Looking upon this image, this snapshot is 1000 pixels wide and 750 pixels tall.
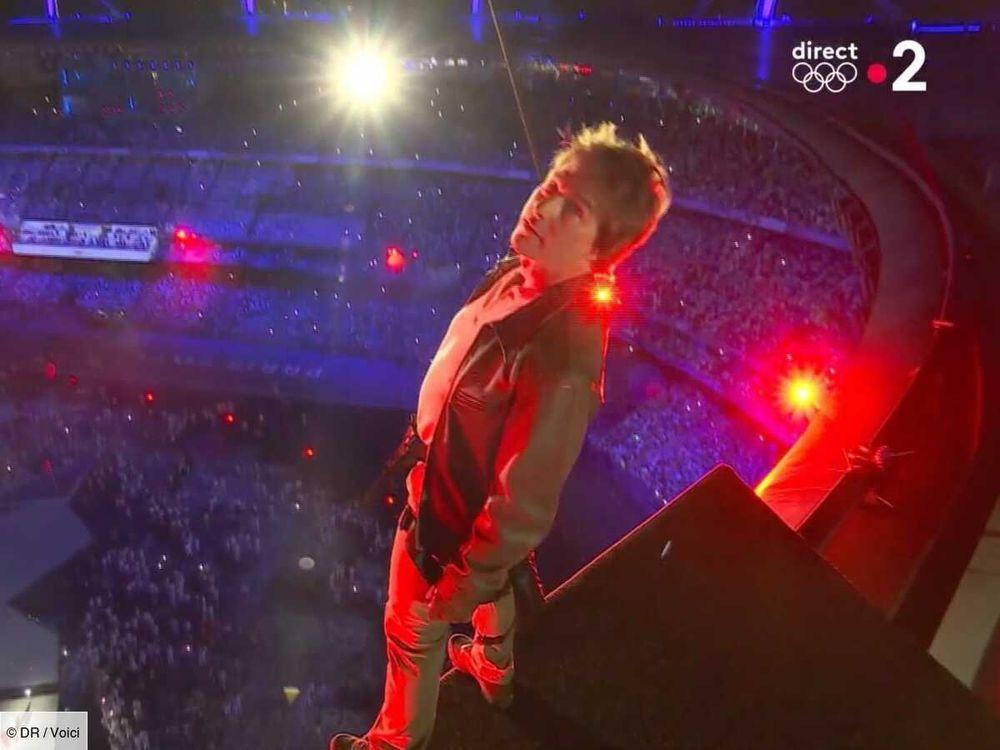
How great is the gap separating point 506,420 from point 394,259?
5161 millimetres

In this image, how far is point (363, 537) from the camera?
13.7ft

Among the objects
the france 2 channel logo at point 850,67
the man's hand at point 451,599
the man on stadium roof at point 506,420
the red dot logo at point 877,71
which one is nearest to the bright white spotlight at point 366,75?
the france 2 channel logo at point 850,67

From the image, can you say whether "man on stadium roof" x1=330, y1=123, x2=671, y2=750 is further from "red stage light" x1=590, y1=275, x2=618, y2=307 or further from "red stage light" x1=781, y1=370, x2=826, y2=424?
"red stage light" x1=781, y1=370, x2=826, y2=424

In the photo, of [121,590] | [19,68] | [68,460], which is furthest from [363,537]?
[19,68]

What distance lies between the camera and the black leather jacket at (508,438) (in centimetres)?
141

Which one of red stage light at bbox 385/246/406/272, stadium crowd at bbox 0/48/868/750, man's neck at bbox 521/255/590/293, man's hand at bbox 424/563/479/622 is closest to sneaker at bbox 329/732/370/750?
man's hand at bbox 424/563/479/622

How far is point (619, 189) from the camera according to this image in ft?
4.96

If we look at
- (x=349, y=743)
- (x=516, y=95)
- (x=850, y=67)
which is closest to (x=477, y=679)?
(x=349, y=743)

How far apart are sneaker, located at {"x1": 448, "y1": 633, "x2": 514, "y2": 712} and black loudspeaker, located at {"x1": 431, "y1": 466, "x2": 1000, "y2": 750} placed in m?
0.02

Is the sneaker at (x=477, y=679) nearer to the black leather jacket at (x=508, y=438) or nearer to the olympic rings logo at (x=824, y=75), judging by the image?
the black leather jacket at (x=508, y=438)

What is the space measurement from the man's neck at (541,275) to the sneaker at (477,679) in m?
0.91

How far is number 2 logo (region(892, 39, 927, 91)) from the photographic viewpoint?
10.7ft

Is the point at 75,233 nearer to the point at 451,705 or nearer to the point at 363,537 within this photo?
the point at 363,537

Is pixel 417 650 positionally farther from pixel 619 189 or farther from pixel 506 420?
pixel 619 189
